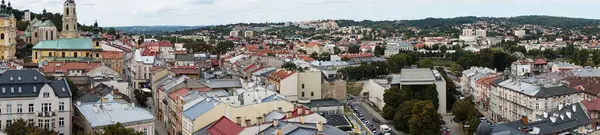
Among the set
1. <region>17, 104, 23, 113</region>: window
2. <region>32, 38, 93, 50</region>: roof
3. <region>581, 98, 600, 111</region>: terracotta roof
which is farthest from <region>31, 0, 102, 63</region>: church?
<region>581, 98, 600, 111</region>: terracotta roof

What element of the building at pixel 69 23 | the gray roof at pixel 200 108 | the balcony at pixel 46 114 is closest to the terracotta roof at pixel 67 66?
the building at pixel 69 23

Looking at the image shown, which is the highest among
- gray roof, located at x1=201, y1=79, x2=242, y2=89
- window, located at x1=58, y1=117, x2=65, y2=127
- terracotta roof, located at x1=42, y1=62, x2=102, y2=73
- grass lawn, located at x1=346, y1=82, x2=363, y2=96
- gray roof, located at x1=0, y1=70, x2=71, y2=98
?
gray roof, located at x1=0, y1=70, x2=71, y2=98

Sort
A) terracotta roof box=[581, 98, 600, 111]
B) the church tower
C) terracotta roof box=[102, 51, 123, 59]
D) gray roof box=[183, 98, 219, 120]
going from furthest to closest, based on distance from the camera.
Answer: the church tower, terracotta roof box=[102, 51, 123, 59], terracotta roof box=[581, 98, 600, 111], gray roof box=[183, 98, 219, 120]

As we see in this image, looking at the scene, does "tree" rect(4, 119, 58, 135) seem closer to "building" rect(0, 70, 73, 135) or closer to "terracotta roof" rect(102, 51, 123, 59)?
"building" rect(0, 70, 73, 135)

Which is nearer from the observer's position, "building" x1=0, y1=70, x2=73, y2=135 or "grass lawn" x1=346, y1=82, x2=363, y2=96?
"building" x1=0, y1=70, x2=73, y2=135

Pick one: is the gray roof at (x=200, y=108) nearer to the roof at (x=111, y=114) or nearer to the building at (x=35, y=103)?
the roof at (x=111, y=114)

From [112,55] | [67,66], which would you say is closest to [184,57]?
[112,55]

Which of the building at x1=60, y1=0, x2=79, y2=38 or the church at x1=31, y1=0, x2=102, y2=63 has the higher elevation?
the building at x1=60, y1=0, x2=79, y2=38

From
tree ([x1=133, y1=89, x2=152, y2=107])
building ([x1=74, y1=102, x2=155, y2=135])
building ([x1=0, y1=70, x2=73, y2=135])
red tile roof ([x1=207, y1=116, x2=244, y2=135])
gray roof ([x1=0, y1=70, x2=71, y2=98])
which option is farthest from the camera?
tree ([x1=133, y1=89, x2=152, y2=107])
